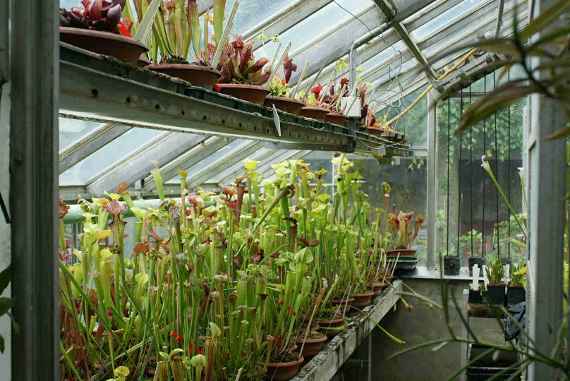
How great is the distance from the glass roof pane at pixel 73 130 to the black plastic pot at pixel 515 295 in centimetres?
289

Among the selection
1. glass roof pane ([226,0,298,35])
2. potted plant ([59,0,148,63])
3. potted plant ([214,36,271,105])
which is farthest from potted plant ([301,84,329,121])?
potted plant ([59,0,148,63])

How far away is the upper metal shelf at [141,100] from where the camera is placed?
4.01 ft

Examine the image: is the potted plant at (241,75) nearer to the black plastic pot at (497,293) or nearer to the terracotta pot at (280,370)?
the terracotta pot at (280,370)

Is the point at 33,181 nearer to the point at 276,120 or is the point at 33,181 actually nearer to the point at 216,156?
the point at 276,120

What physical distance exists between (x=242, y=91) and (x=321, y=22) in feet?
8.47

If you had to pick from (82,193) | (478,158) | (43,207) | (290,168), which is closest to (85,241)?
(43,207)

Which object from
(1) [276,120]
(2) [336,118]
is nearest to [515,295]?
(2) [336,118]

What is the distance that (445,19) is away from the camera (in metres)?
6.54

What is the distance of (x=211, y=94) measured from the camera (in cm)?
185

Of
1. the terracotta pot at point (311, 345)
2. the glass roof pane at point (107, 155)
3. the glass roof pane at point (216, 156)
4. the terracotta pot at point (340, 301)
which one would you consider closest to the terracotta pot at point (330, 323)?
the terracotta pot at point (340, 301)

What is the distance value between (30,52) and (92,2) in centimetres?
46

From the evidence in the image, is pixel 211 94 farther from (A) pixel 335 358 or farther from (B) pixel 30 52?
(A) pixel 335 358

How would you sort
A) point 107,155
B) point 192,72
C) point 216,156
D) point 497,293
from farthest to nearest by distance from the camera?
point 216,156, point 497,293, point 107,155, point 192,72

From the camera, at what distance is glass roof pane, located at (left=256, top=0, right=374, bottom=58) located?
470 cm
